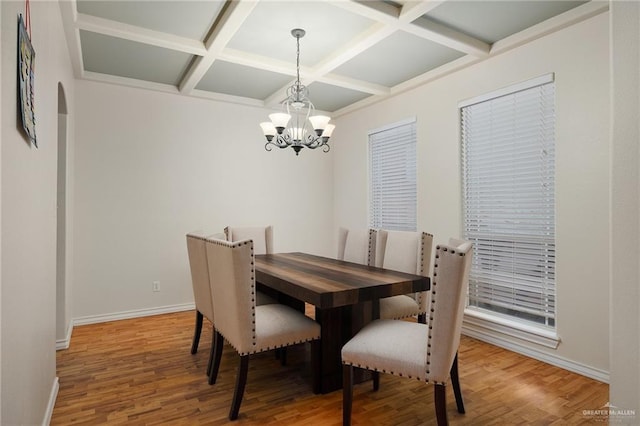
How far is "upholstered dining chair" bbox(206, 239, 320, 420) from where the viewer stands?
1997 millimetres

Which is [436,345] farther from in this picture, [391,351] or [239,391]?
[239,391]

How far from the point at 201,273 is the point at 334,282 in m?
0.97

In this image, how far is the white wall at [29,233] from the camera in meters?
1.17

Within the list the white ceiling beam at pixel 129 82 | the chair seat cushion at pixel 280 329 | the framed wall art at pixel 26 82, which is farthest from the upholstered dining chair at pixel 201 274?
the white ceiling beam at pixel 129 82

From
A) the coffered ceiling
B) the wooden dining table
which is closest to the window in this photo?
the coffered ceiling

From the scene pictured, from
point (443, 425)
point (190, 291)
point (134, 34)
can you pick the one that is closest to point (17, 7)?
point (134, 34)

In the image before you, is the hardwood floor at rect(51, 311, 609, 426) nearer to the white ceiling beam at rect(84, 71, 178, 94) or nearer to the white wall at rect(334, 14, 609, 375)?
the white wall at rect(334, 14, 609, 375)

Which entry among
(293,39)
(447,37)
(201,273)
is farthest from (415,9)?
(201,273)

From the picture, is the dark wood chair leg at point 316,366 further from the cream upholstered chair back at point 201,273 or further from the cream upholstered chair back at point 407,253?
the cream upholstered chair back at point 407,253

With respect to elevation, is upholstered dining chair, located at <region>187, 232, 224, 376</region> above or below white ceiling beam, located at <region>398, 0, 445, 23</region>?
below

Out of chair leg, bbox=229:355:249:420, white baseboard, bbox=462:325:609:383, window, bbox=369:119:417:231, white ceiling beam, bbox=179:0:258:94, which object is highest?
white ceiling beam, bbox=179:0:258:94

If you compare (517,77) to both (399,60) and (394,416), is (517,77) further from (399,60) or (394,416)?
(394,416)

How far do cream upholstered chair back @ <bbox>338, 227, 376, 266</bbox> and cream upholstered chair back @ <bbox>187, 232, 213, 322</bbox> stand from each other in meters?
1.38

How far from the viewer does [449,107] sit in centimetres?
363
